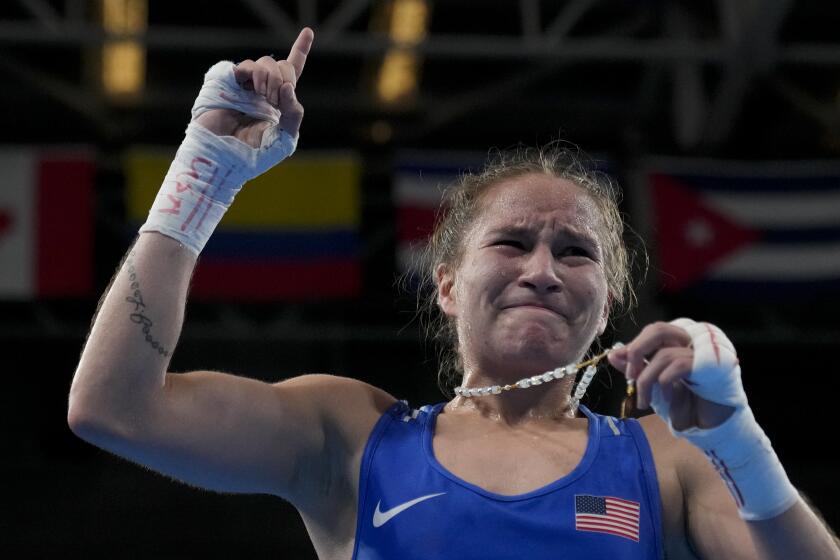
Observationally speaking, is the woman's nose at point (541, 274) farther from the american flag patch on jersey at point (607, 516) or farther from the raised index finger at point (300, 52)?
the raised index finger at point (300, 52)

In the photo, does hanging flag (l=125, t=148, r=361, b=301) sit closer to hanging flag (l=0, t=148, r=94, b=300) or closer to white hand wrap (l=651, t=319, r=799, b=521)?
hanging flag (l=0, t=148, r=94, b=300)

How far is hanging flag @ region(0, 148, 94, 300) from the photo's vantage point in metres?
5.90

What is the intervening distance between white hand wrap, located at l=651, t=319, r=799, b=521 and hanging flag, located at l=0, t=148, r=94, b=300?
4.58 m

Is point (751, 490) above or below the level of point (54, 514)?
below

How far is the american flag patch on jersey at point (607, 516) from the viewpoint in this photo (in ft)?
6.70

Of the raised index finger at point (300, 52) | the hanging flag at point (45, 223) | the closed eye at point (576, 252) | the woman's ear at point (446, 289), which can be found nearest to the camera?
the raised index finger at point (300, 52)

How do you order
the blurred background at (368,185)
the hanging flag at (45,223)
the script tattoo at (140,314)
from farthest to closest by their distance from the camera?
the blurred background at (368,185) → the hanging flag at (45,223) → the script tattoo at (140,314)

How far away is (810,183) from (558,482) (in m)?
4.54

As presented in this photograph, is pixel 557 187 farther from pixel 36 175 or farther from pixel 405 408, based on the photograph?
pixel 36 175

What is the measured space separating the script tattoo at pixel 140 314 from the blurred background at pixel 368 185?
11.2 feet

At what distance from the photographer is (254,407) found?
6.76ft

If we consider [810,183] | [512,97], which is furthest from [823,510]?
[512,97]

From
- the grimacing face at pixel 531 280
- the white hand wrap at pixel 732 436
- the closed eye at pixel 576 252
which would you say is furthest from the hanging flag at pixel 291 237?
the white hand wrap at pixel 732 436

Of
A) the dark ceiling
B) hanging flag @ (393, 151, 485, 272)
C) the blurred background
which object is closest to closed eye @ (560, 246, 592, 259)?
the blurred background
